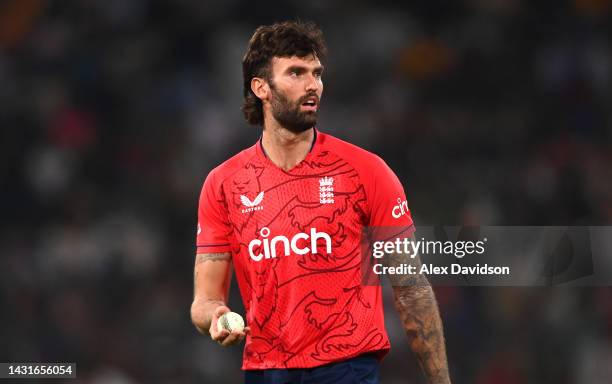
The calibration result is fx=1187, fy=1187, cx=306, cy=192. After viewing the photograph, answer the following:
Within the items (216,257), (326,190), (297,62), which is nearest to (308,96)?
(297,62)

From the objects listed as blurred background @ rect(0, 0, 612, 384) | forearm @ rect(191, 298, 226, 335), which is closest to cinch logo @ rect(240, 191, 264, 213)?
forearm @ rect(191, 298, 226, 335)

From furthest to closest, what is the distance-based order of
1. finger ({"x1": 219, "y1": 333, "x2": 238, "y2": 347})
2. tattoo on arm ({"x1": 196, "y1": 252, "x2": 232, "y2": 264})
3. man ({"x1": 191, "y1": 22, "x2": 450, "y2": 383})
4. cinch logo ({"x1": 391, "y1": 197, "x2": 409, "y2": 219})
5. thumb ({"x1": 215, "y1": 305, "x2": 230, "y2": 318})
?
tattoo on arm ({"x1": 196, "y1": 252, "x2": 232, "y2": 264})
cinch logo ({"x1": 391, "y1": 197, "x2": 409, "y2": 219})
man ({"x1": 191, "y1": 22, "x2": 450, "y2": 383})
thumb ({"x1": 215, "y1": 305, "x2": 230, "y2": 318})
finger ({"x1": 219, "y1": 333, "x2": 238, "y2": 347})

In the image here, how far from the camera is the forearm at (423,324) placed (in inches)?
195

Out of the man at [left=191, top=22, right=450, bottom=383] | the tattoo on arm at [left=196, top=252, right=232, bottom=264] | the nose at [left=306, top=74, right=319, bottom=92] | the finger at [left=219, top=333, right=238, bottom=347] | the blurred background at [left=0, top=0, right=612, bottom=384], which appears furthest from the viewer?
the blurred background at [left=0, top=0, right=612, bottom=384]

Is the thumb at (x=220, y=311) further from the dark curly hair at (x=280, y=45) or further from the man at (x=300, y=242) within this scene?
the dark curly hair at (x=280, y=45)

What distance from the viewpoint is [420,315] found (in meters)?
5.00

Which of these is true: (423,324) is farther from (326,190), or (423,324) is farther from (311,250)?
(326,190)

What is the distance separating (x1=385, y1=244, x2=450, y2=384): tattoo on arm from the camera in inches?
195

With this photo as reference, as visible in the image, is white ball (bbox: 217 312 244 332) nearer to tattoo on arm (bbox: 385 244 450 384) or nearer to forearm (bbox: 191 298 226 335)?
forearm (bbox: 191 298 226 335)

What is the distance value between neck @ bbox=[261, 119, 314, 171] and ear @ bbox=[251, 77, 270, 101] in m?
0.16

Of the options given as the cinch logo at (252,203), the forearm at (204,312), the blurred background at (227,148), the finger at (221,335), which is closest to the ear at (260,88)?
the cinch logo at (252,203)

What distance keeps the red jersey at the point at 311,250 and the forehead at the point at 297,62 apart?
1.12ft

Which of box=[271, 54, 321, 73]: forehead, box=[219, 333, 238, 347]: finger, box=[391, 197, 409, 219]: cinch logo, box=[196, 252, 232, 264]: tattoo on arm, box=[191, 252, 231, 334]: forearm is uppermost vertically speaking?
box=[271, 54, 321, 73]: forehead

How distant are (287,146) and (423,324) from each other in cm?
98
